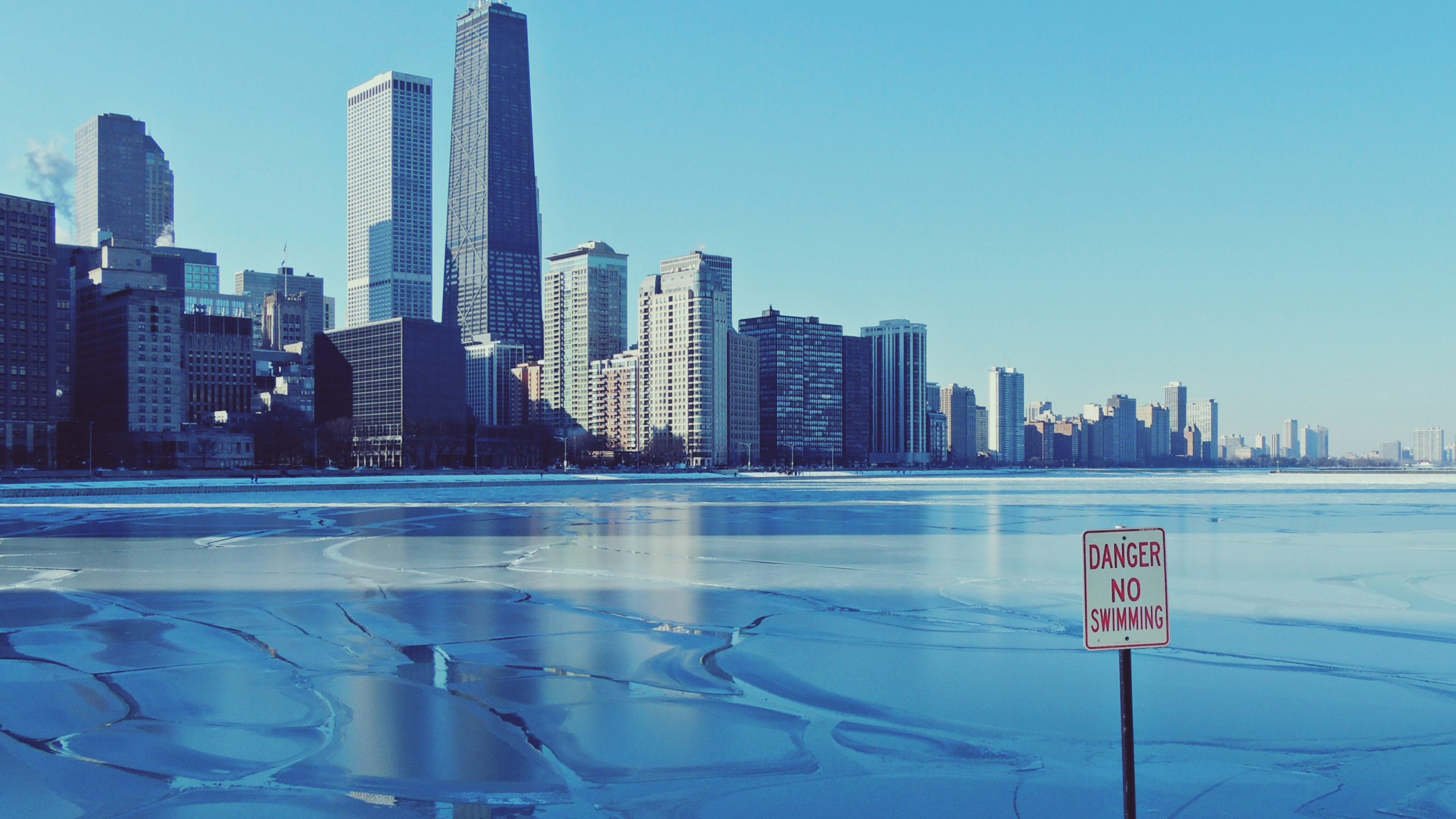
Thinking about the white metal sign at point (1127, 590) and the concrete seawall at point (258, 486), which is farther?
the concrete seawall at point (258, 486)

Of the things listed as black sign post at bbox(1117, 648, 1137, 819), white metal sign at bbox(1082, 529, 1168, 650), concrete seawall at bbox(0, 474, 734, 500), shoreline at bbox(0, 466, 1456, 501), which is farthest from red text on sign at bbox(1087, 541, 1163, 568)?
concrete seawall at bbox(0, 474, 734, 500)

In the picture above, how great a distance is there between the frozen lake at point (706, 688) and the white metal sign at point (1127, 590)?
97.4 inches

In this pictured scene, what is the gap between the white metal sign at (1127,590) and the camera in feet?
18.2

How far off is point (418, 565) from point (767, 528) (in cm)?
1470

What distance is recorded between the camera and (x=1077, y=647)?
13.5m

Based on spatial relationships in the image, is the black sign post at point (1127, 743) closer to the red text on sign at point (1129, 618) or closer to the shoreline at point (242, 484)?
the red text on sign at point (1129, 618)

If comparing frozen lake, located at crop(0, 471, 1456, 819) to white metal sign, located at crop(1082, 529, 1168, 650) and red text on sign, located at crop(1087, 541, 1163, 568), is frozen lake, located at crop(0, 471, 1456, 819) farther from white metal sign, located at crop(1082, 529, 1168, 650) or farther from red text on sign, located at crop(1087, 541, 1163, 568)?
red text on sign, located at crop(1087, 541, 1163, 568)

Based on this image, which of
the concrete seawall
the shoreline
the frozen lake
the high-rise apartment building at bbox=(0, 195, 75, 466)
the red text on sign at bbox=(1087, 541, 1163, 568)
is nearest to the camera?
the red text on sign at bbox=(1087, 541, 1163, 568)

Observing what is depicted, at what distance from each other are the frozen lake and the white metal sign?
2475mm

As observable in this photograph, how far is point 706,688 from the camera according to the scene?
11180 mm

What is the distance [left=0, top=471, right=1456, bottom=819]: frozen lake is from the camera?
7.91 meters

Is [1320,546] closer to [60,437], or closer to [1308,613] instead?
[1308,613]

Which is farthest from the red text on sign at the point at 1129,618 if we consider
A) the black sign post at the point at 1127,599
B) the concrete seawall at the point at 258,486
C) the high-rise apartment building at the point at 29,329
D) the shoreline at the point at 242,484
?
the high-rise apartment building at the point at 29,329

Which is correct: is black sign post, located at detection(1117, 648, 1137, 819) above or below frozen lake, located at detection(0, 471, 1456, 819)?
above
